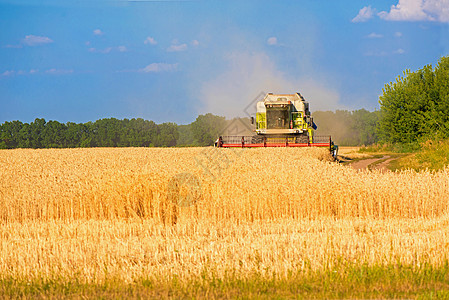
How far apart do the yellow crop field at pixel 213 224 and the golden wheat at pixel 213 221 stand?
0.08 ft

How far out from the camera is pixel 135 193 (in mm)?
9789

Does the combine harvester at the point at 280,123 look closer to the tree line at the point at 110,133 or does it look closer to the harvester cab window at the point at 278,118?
the harvester cab window at the point at 278,118

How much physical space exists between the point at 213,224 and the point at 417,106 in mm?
25759

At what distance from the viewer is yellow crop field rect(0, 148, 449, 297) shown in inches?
231

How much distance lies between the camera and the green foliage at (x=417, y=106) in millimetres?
29016

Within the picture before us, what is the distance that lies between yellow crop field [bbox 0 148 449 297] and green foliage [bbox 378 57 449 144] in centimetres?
2007

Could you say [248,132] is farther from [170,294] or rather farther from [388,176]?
[170,294]

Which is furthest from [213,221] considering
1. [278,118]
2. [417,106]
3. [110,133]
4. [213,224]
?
[110,133]

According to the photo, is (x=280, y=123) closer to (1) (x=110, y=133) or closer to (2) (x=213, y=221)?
(2) (x=213, y=221)

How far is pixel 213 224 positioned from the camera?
28.4 ft

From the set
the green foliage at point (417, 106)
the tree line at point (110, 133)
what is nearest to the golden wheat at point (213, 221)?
the green foliage at point (417, 106)

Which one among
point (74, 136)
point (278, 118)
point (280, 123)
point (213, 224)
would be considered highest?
point (74, 136)

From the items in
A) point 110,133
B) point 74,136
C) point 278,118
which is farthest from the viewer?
point 110,133

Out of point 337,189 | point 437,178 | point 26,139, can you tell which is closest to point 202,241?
point 337,189
